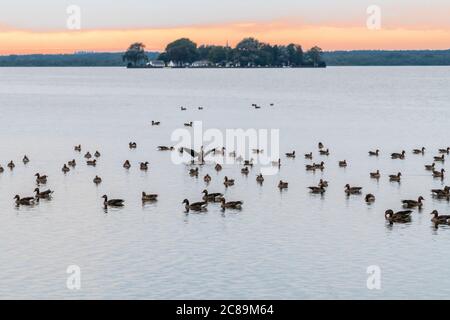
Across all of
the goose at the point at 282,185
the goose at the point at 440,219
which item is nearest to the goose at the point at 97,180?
the goose at the point at 282,185

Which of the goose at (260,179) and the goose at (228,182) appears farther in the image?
the goose at (260,179)

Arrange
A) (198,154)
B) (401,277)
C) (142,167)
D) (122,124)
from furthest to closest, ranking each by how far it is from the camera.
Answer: (122,124)
(198,154)
(142,167)
(401,277)

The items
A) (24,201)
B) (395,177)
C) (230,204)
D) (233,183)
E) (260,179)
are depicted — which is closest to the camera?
(230,204)

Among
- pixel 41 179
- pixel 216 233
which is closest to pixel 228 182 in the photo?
pixel 41 179

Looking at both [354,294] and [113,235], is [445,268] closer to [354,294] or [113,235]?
[354,294]

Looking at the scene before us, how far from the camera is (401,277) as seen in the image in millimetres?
34781

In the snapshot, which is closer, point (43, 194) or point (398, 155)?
point (43, 194)

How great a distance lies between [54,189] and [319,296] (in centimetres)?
2700

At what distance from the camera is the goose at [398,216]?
147ft

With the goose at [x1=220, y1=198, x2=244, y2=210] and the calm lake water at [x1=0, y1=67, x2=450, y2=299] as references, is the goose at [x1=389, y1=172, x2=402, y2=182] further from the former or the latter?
the goose at [x1=220, y1=198, x2=244, y2=210]

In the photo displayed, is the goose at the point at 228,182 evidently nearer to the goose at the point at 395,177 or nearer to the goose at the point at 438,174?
the goose at the point at 395,177

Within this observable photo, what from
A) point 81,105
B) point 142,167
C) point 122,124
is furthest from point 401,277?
point 81,105

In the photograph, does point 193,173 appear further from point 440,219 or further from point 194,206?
point 440,219

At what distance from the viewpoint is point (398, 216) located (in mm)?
44938
